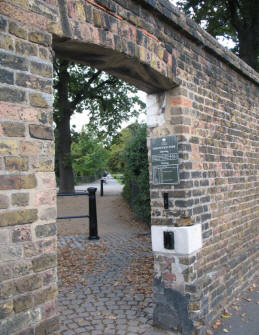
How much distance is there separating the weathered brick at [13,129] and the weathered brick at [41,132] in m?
0.07

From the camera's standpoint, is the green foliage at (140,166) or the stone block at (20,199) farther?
the green foliage at (140,166)

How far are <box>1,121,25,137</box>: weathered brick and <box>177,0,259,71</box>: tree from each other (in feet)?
37.6

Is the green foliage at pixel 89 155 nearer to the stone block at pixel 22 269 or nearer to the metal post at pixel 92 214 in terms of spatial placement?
the metal post at pixel 92 214

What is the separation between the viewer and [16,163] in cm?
206

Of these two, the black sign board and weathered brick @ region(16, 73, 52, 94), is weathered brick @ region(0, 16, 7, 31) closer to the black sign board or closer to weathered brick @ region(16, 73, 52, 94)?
weathered brick @ region(16, 73, 52, 94)

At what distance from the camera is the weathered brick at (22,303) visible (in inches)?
78.7

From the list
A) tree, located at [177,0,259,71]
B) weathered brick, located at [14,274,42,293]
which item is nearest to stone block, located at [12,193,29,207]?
weathered brick, located at [14,274,42,293]

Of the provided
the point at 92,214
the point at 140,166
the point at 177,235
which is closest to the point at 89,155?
the point at 140,166

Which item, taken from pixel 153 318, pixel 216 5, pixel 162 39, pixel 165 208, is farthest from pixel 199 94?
pixel 216 5

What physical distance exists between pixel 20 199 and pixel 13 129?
0.46 metres

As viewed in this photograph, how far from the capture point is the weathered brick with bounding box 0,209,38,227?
6.50 ft

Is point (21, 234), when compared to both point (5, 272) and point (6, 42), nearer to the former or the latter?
point (5, 272)

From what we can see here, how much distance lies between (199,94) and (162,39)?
3.00 ft

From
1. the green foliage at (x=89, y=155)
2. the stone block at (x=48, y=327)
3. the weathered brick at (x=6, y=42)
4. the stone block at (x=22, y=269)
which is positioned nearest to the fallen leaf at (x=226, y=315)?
the stone block at (x=48, y=327)
